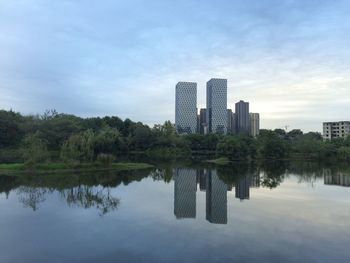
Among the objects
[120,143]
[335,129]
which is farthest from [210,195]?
[335,129]

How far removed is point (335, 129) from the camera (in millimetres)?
103250

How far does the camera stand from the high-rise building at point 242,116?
117500 mm

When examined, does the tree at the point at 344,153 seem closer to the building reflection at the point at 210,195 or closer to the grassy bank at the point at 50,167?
the building reflection at the point at 210,195

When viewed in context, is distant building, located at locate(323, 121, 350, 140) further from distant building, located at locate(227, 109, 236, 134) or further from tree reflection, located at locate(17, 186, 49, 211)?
tree reflection, located at locate(17, 186, 49, 211)

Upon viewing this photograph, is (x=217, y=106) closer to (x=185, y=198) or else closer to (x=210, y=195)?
(x=210, y=195)

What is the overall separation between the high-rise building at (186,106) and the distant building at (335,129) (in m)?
38.9

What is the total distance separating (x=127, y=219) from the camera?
13.0 metres

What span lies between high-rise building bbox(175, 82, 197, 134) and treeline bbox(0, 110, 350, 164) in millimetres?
34909

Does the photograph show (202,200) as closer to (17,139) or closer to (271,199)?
(271,199)

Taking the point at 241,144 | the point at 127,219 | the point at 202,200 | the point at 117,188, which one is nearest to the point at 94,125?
the point at 241,144

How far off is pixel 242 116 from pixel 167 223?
4271 inches

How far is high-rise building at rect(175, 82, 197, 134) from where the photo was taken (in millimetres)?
106062

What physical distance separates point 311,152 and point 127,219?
5679cm

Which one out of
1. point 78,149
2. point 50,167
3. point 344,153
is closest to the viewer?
point 50,167
